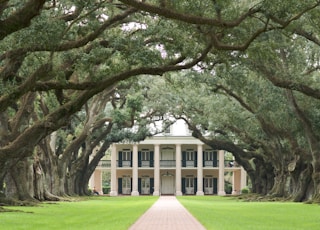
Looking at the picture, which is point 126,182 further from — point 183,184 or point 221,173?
point 221,173

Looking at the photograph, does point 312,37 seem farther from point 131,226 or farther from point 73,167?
point 73,167

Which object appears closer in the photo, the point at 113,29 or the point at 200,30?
the point at 200,30

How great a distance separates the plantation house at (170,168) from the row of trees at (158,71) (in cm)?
2733

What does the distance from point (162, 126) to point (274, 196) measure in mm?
12137

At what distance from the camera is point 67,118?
22203 millimetres

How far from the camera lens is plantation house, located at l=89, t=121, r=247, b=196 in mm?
→ 73375

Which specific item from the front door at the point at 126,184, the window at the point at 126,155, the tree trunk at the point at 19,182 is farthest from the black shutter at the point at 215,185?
the tree trunk at the point at 19,182

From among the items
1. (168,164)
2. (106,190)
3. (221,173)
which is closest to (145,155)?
(168,164)

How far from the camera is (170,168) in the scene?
75.0m

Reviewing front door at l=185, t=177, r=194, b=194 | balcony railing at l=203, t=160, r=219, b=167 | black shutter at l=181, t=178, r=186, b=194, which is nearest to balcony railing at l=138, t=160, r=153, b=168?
black shutter at l=181, t=178, r=186, b=194

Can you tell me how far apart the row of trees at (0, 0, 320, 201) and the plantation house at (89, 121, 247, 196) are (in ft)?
89.7

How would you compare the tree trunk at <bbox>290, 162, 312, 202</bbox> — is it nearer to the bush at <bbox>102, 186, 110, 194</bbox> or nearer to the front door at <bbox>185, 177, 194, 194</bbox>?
the front door at <bbox>185, 177, 194, 194</bbox>

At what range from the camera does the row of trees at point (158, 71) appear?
16312 mm

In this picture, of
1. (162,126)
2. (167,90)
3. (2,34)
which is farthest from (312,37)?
(162,126)
